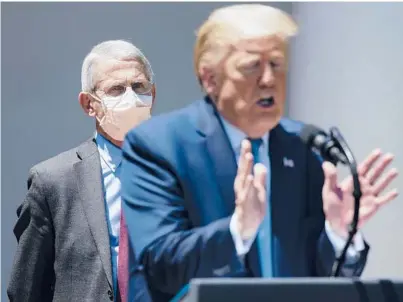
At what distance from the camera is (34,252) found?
8.87ft

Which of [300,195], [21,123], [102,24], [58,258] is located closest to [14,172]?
[21,123]

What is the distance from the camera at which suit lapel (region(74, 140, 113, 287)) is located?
256cm

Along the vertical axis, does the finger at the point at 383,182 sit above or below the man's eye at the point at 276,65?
below

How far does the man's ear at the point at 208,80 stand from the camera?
1825 mm

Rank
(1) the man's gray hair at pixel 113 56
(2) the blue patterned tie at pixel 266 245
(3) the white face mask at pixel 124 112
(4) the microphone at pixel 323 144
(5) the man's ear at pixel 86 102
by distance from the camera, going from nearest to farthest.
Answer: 1. (4) the microphone at pixel 323 144
2. (2) the blue patterned tie at pixel 266 245
3. (3) the white face mask at pixel 124 112
4. (1) the man's gray hair at pixel 113 56
5. (5) the man's ear at pixel 86 102

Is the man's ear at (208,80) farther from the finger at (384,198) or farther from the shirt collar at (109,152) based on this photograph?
the shirt collar at (109,152)

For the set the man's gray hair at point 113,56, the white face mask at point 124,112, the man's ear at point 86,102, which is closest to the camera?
the white face mask at point 124,112

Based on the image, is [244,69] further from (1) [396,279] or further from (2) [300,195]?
(1) [396,279]

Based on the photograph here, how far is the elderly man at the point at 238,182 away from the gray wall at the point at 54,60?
169 cm

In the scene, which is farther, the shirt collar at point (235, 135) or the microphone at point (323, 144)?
the shirt collar at point (235, 135)

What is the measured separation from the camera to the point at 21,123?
3822 millimetres

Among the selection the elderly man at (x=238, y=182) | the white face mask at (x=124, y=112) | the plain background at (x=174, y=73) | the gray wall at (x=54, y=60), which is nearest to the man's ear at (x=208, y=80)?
the elderly man at (x=238, y=182)

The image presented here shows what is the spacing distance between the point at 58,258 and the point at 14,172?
128 cm

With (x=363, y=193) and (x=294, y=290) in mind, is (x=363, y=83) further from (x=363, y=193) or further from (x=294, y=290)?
(x=294, y=290)
